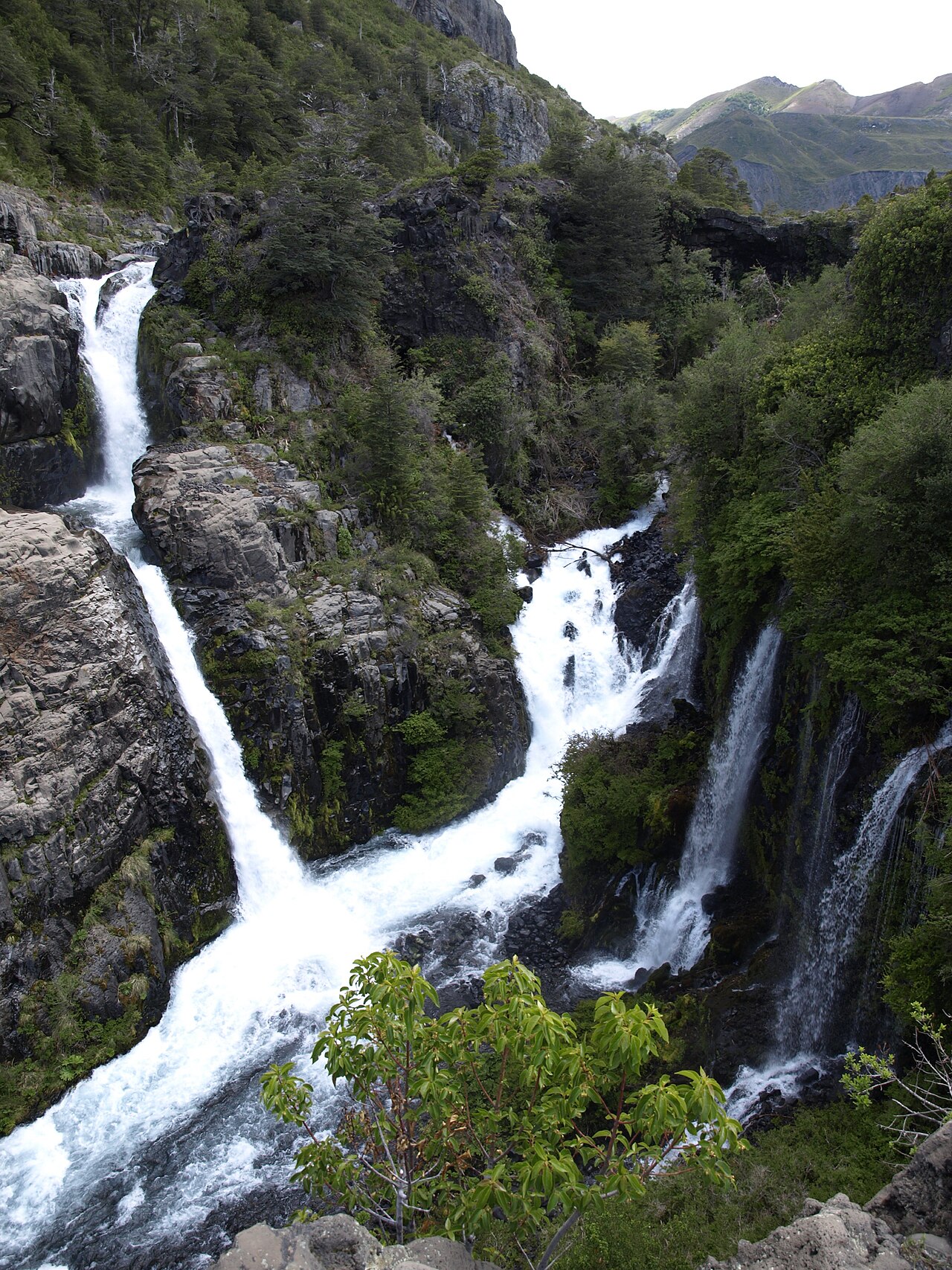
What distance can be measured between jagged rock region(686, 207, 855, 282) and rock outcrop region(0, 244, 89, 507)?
99.1 feet

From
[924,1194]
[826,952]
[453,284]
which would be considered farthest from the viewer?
[453,284]

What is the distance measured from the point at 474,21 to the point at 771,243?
161ft

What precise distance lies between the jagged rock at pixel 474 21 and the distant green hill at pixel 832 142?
34.4 meters

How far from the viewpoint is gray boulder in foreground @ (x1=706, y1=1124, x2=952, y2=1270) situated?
4.75 m

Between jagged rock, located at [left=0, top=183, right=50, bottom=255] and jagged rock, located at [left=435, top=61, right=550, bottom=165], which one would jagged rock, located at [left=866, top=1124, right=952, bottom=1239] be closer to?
jagged rock, located at [left=0, top=183, right=50, bottom=255]

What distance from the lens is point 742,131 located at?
347ft

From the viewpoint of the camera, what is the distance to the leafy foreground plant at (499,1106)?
411 cm

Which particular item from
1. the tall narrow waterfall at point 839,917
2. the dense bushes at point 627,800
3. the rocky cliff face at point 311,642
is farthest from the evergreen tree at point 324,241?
the tall narrow waterfall at point 839,917

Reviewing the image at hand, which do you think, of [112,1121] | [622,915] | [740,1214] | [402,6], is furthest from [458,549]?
[402,6]

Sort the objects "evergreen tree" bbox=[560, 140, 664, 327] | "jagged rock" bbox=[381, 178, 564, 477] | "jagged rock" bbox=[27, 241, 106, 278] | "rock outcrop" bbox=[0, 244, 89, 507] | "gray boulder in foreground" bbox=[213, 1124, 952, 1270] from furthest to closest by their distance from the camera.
Result: 1. "evergreen tree" bbox=[560, 140, 664, 327]
2. "jagged rock" bbox=[381, 178, 564, 477]
3. "jagged rock" bbox=[27, 241, 106, 278]
4. "rock outcrop" bbox=[0, 244, 89, 507]
5. "gray boulder in foreground" bbox=[213, 1124, 952, 1270]

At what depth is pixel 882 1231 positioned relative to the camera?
495 cm

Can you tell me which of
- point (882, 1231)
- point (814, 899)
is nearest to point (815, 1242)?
point (882, 1231)

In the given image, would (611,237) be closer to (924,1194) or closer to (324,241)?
(324,241)

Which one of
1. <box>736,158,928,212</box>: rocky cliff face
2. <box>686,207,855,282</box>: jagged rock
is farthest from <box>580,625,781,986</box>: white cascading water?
<box>736,158,928,212</box>: rocky cliff face
